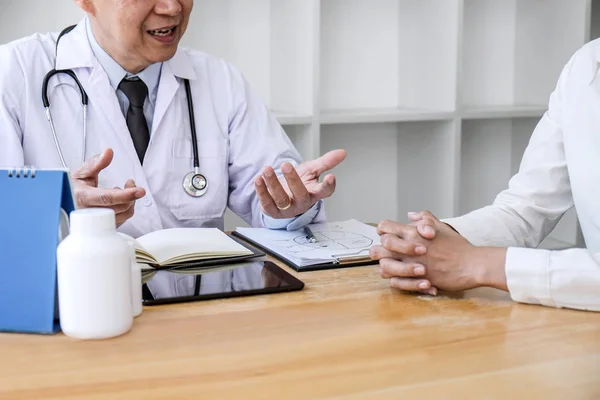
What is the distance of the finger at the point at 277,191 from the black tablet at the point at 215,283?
0.85 ft

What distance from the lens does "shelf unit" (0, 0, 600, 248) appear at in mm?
2682

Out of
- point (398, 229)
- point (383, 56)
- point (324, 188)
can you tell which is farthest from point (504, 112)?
point (398, 229)

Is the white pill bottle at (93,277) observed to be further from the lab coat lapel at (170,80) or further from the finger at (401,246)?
the lab coat lapel at (170,80)

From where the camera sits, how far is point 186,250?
139 centimetres

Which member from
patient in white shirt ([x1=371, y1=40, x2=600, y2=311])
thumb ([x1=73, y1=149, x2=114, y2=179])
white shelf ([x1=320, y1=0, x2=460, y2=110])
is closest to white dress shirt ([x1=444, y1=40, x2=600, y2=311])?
patient in white shirt ([x1=371, y1=40, x2=600, y2=311])

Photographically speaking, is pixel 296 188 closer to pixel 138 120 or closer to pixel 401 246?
pixel 401 246

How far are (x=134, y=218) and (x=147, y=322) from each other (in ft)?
2.67

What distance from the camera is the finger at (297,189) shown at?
158 cm

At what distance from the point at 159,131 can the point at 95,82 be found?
0.66 ft

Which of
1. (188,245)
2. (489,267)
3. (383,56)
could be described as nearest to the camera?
(489,267)

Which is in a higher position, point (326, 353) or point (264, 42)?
point (264, 42)

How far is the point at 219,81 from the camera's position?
82.5 inches

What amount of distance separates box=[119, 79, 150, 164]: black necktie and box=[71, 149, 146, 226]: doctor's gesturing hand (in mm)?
427

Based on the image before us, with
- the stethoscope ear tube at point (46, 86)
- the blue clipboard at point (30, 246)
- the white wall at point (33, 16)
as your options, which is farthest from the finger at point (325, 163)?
the white wall at point (33, 16)
